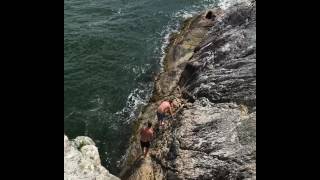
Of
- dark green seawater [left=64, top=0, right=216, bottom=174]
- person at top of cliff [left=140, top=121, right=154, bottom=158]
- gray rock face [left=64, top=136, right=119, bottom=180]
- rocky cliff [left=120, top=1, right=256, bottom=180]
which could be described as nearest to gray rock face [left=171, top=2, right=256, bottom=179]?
rocky cliff [left=120, top=1, right=256, bottom=180]

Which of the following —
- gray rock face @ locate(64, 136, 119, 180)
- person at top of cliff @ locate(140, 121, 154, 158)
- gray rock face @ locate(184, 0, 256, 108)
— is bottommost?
gray rock face @ locate(64, 136, 119, 180)

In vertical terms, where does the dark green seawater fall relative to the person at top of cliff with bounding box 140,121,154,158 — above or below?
above

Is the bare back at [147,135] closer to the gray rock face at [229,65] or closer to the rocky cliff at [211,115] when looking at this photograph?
the rocky cliff at [211,115]

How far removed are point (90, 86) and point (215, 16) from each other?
12.3 meters

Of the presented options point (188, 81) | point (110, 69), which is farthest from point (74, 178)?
point (110, 69)

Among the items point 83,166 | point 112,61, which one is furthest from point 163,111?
point 112,61

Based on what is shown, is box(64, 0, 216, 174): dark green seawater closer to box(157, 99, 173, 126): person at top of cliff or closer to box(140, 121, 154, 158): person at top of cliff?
box(140, 121, 154, 158): person at top of cliff

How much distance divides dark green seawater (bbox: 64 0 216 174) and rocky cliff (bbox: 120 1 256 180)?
151 centimetres

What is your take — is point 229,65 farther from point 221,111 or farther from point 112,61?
point 112,61

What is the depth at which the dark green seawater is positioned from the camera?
75.8 ft
